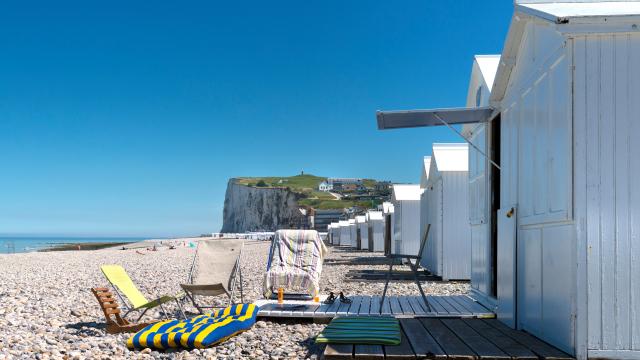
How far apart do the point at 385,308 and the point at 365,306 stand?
31 cm

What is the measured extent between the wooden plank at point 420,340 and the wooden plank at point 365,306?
66cm

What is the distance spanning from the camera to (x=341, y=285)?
1156 centimetres

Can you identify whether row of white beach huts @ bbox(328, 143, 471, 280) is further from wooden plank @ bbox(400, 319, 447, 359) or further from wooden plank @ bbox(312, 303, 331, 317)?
wooden plank @ bbox(400, 319, 447, 359)

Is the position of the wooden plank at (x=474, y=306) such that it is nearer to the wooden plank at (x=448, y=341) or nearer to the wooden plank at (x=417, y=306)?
the wooden plank at (x=417, y=306)

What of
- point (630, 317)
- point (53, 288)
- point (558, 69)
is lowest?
point (53, 288)

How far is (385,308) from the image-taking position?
7008 millimetres

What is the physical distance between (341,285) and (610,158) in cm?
796

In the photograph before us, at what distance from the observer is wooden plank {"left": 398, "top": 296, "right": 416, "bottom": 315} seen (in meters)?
6.65

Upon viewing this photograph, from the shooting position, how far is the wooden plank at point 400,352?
13.9 feet

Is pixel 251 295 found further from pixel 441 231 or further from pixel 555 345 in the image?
pixel 555 345

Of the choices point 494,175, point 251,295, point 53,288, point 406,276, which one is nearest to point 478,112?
point 494,175

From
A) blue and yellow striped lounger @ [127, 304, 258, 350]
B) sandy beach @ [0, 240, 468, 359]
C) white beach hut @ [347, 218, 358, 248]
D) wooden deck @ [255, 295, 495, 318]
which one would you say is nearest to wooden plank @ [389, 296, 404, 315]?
wooden deck @ [255, 295, 495, 318]

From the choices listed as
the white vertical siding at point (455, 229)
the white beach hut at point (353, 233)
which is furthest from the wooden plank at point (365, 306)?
the white beach hut at point (353, 233)

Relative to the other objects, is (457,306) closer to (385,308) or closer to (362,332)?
(385,308)
